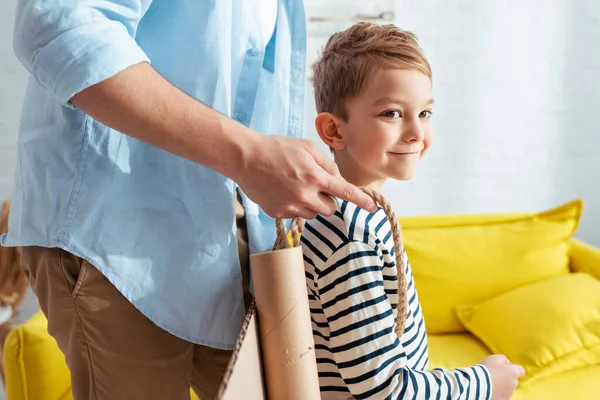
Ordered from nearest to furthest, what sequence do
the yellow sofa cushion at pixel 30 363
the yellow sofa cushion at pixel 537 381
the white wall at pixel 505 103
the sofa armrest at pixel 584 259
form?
the yellow sofa cushion at pixel 30 363
the yellow sofa cushion at pixel 537 381
the sofa armrest at pixel 584 259
the white wall at pixel 505 103

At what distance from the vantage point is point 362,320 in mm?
784

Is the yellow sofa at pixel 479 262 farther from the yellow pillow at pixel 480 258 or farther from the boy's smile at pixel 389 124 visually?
the boy's smile at pixel 389 124

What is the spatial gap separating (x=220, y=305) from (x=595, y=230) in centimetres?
226

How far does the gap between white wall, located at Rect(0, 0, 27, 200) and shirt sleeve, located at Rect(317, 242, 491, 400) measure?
5.36 feet

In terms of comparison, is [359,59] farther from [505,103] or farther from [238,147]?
[505,103]

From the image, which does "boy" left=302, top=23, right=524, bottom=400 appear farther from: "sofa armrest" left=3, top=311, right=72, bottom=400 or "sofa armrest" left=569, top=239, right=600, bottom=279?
"sofa armrest" left=569, top=239, right=600, bottom=279

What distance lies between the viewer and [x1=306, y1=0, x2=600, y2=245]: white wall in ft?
7.79

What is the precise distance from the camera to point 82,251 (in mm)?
773

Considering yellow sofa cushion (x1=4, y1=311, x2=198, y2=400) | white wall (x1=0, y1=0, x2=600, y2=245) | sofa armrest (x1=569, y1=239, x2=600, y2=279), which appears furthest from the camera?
white wall (x1=0, y1=0, x2=600, y2=245)

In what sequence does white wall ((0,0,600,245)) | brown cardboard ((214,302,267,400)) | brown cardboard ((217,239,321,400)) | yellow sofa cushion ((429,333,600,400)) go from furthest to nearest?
white wall ((0,0,600,245)) → yellow sofa cushion ((429,333,600,400)) → brown cardboard ((217,239,321,400)) → brown cardboard ((214,302,267,400))

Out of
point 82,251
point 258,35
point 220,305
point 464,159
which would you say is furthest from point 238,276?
point 464,159

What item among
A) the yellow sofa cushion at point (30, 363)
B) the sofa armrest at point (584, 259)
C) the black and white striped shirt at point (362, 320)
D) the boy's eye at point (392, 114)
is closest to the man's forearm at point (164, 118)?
the black and white striped shirt at point (362, 320)

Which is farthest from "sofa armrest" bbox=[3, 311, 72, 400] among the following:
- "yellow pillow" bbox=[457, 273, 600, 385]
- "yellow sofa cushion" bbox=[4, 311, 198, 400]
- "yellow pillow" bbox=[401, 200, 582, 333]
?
"yellow pillow" bbox=[457, 273, 600, 385]

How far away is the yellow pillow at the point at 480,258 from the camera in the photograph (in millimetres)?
2047
